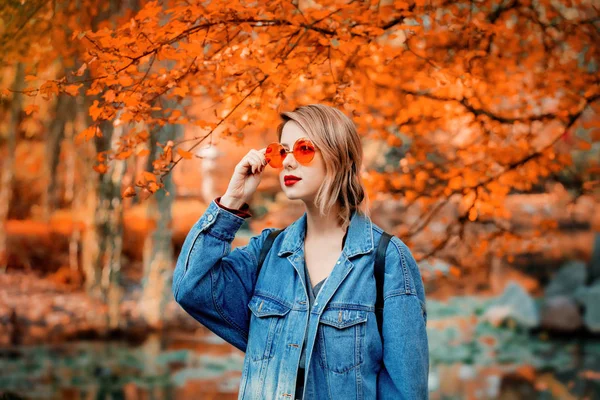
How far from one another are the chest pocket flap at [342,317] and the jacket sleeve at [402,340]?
6cm

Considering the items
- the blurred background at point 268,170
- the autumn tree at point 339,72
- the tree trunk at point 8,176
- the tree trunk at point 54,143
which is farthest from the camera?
the tree trunk at point 8,176

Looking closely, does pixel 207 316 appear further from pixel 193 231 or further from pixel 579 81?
pixel 579 81

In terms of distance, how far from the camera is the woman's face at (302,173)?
1.62m

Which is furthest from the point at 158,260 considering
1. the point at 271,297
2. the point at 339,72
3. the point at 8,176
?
the point at 271,297

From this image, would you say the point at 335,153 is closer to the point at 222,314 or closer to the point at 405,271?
the point at 405,271

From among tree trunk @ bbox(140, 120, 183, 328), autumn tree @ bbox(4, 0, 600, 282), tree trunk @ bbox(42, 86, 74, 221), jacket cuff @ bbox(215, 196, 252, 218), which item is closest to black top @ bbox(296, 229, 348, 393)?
jacket cuff @ bbox(215, 196, 252, 218)

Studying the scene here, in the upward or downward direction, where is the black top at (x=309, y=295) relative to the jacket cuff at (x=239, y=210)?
downward

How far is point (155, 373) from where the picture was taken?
687 cm

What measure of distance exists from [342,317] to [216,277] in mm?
368

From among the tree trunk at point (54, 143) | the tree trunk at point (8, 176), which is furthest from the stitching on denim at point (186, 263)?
the tree trunk at point (8, 176)

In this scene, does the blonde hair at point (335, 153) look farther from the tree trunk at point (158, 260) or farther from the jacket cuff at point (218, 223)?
the tree trunk at point (158, 260)

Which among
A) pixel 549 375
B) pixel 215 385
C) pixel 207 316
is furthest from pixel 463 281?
pixel 207 316

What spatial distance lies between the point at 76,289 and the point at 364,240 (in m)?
7.45

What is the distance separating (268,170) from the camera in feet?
32.5
